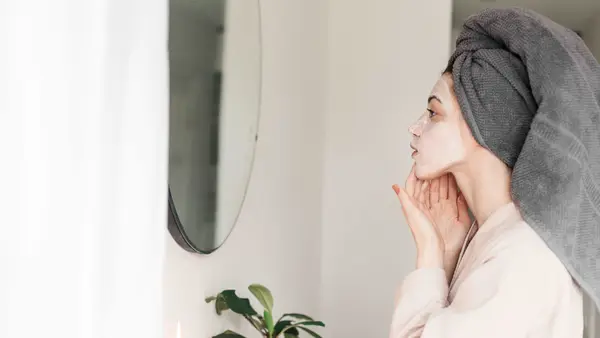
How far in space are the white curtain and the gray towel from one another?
72 cm

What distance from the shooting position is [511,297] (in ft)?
3.52

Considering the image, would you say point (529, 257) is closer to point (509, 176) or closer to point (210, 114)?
point (509, 176)

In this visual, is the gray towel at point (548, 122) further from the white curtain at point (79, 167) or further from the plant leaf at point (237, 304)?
the white curtain at point (79, 167)

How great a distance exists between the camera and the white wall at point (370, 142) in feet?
8.14

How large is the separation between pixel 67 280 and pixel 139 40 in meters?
0.21

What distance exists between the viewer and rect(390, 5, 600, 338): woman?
3.57 feet

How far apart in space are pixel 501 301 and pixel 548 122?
30cm

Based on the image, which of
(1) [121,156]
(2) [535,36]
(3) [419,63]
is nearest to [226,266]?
(2) [535,36]

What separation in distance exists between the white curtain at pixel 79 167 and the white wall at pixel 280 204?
62cm

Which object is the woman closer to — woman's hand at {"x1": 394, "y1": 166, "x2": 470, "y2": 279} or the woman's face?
the woman's face

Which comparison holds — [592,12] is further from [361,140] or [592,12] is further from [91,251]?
[91,251]

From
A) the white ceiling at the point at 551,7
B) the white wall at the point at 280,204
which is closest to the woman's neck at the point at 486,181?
the white wall at the point at 280,204

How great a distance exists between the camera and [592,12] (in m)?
3.39

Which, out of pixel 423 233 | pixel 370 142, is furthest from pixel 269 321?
pixel 370 142
